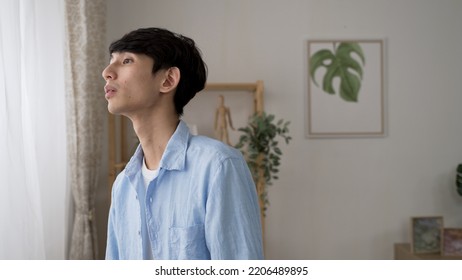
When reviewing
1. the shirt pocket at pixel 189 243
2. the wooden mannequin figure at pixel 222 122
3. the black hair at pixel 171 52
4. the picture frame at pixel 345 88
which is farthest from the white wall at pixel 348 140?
the shirt pocket at pixel 189 243

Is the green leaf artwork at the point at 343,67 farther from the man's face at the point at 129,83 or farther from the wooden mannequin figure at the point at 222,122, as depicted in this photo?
the man's face at the point at 129,83

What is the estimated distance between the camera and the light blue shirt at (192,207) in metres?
0.99

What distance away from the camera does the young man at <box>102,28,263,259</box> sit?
3.28 ft

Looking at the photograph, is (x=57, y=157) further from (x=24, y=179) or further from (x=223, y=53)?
(x=223, y=53)

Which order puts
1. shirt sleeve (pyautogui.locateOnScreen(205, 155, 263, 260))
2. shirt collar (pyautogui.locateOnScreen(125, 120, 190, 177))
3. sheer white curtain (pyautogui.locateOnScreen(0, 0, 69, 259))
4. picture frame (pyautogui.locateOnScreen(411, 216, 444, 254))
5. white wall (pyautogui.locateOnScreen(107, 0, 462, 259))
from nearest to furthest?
shirt sleeve (pyautogui.locateOnScreen(205, 155, 263, 260)) < shirt collar (pyautogui.locateOnScreen(125, 120, 190, 177)) < sheer white curtain (pyautogui.locateOnScreen(0, 0, 69, 259)) < picture frame (pyautogui.locateOnScreen(411, 216, 444, 254)) < white wall (pyautogui.locateOnScreen(107, 0, 462, 259))

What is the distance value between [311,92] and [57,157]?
6.00 ft

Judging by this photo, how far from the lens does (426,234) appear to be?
326 centimetres

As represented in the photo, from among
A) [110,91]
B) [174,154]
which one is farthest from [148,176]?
[110,91]

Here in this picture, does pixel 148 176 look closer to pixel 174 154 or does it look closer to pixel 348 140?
pixel 174 154

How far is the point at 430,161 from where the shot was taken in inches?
140

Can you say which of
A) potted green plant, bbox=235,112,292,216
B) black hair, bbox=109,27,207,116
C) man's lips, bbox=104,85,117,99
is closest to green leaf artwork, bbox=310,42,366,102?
potted green plant, bbox=235,112,292,216

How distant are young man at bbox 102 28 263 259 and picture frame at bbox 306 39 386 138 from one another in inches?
95.4

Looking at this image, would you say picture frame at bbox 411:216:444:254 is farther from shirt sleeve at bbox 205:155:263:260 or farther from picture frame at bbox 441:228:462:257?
shirt sleeve at bbox 205:155:263:260

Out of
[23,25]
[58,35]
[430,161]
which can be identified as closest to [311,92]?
[430,161]
